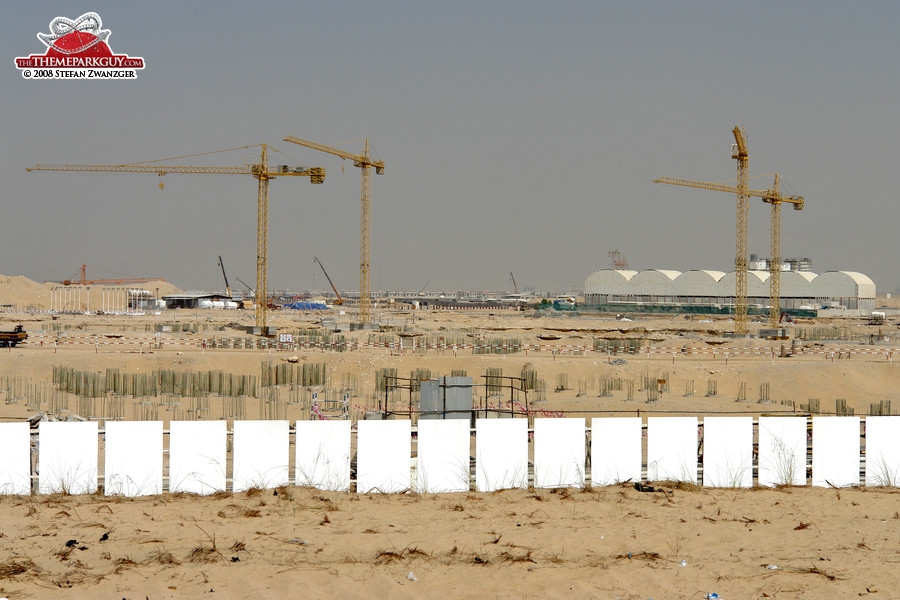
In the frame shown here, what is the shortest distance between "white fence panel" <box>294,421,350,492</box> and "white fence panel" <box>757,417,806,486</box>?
4.93 meters

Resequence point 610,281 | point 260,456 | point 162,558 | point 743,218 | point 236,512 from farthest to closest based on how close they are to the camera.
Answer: point 610,281 → point 743,218 → point 260,456 → point 236,512 → point 162,558

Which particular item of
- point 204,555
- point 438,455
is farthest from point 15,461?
point 438,455

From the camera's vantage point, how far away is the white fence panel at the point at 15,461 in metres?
9.80

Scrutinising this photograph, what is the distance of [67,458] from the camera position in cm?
988

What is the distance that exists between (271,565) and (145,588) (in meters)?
1.02

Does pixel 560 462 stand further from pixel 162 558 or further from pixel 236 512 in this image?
pixel 162 558

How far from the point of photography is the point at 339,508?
944 centimetres

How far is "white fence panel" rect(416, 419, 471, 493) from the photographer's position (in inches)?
400

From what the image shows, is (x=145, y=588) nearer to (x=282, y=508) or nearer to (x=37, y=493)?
(x=282, y=508)

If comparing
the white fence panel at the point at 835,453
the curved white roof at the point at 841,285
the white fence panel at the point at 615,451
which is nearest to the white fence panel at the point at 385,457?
the white fence panel at the point at 615,451

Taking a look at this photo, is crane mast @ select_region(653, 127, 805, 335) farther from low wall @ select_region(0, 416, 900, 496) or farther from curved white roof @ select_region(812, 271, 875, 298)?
low wall @ select_region(0, 416, 900, 496)

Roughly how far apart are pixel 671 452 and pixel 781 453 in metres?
1.37

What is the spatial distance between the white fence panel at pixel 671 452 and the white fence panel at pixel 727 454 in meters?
0.17

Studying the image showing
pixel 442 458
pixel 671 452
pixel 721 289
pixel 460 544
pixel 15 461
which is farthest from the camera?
pixel 721 289
